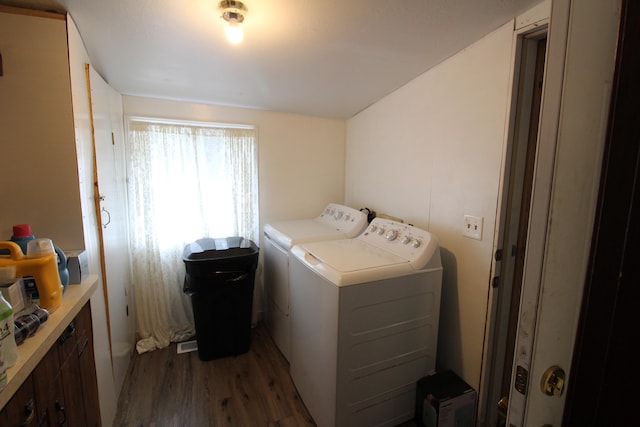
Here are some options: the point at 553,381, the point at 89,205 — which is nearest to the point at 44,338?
the point at 89,205

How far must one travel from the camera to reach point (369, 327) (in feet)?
4.67

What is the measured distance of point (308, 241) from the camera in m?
2.00

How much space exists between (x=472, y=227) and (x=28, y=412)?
6.03 ft

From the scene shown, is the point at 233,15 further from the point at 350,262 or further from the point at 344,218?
the point at 344,218

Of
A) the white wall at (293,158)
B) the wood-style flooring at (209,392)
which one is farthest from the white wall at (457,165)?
the wood-style flooring at (209,392)

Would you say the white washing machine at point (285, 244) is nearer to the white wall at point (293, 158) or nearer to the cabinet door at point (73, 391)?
the white wall at point (293, 158)

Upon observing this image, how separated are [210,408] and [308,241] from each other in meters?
1.24

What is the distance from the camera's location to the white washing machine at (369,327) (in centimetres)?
138

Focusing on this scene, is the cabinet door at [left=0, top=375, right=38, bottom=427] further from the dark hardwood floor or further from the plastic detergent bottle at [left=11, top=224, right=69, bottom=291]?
the dark hardwood floor

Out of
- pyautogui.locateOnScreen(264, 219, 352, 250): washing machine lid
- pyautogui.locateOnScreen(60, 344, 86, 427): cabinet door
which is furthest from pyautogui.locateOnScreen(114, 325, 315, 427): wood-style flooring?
pyautogui.locateOnScreen(264, 219, 352, 250): washing machine lid

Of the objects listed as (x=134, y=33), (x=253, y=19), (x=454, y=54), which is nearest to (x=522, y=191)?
(x=454, y=54)

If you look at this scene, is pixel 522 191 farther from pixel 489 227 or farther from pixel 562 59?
pixel 562 59

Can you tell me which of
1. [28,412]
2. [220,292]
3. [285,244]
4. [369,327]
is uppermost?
[285,244]

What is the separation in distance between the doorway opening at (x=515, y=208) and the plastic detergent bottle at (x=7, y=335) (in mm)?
1725
